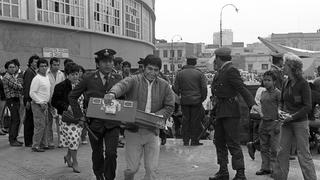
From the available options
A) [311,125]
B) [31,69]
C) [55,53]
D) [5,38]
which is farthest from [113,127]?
[55,53]

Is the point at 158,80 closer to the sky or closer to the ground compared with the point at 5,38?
closer to the ground

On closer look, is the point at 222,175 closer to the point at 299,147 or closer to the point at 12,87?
the point at 299,147

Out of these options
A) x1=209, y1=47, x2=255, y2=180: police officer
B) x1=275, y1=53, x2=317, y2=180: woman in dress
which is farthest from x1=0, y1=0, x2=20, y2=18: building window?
x1=275, y1=53, x2=317, y2=180: woman in dress

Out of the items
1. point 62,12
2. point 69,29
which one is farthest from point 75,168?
point 62,12

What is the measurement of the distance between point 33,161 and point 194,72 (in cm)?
383

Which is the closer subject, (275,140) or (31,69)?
(275,140)

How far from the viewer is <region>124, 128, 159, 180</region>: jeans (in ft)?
17.7

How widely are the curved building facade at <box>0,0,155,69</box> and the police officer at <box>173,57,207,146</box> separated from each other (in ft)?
41.2

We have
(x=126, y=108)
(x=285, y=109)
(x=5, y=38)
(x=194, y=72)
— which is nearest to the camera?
(x=126, y=108)

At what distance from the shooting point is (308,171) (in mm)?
5969

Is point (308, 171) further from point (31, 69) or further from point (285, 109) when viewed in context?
point (31, 69)

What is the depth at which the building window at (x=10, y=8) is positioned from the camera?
20050mm

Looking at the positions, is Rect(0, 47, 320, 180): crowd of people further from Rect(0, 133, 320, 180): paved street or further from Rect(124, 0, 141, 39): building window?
Rect(124, 0, 141, 39): building window

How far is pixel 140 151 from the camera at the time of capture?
5477mm
